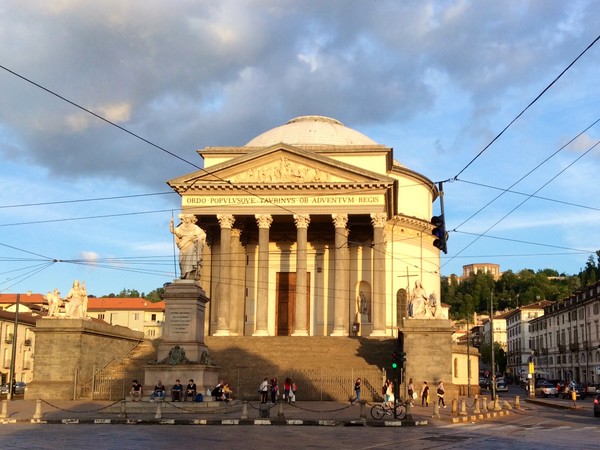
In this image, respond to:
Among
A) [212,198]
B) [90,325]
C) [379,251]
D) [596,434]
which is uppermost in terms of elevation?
[212,198]

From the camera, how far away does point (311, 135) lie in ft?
203

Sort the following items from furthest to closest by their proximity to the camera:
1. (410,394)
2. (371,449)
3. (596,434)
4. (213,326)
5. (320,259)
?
(320,259) < (213,326) < (410,394) < (596,434) < (371,449)

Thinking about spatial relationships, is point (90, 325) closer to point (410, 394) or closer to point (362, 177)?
point (410, 394)

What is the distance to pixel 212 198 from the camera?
5028 centimetres

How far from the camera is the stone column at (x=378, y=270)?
157ft

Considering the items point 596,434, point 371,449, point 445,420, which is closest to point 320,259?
point 445,420

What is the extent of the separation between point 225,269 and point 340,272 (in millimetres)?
7796

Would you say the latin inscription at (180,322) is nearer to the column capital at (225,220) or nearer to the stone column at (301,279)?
the stone column at (301,279)

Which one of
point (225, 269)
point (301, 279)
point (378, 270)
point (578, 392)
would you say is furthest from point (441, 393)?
point (578, 392)

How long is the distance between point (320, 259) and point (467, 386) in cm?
1383

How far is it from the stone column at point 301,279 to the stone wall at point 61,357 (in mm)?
13622

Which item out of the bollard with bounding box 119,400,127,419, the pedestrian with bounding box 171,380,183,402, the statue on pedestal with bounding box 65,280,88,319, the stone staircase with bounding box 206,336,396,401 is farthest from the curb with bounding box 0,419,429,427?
the statue on pedestal with bounding box 65,280,88,319

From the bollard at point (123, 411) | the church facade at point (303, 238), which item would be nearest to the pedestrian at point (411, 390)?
the church facade at point (303, 238)

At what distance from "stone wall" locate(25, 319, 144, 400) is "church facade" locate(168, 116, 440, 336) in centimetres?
1094
